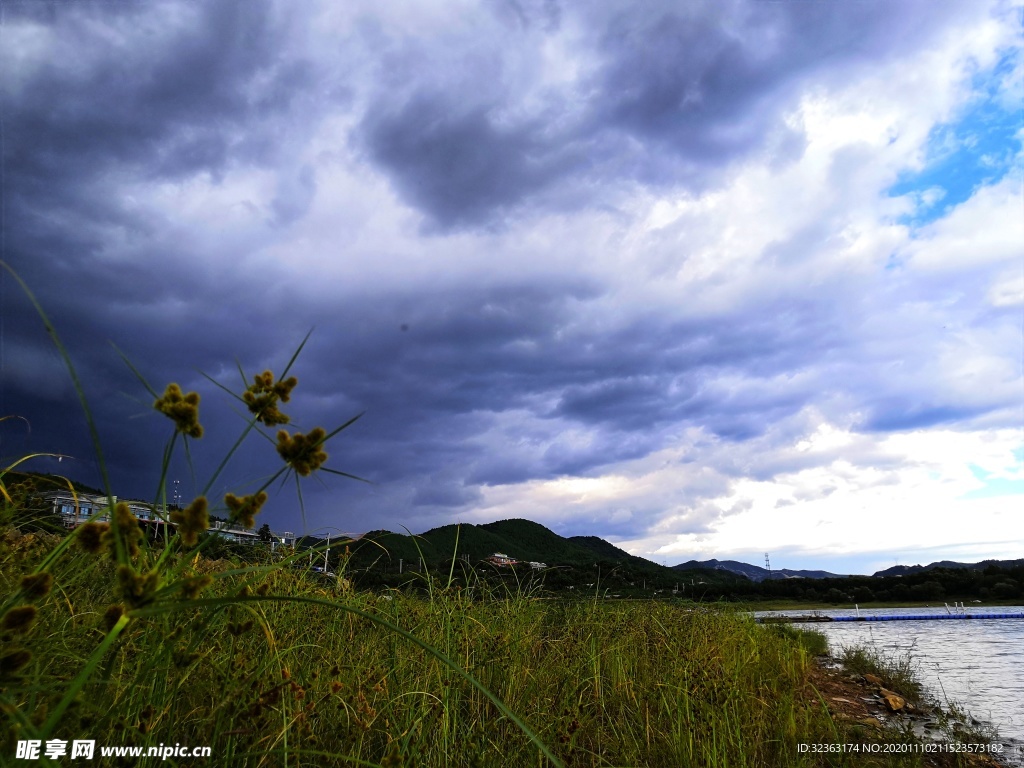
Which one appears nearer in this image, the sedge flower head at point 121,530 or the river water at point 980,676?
the sedge flower head at point 121,530

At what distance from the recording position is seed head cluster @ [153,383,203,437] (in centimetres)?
115

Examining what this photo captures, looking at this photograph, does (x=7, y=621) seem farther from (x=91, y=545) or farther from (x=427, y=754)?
(x=427, y=754)

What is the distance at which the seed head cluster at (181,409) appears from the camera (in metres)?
1.15

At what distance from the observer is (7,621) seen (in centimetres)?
101

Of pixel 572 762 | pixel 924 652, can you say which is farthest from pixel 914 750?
pixel 924 652

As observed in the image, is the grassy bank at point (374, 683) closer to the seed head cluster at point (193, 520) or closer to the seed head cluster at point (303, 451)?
the seed head cluster at point (193, 520)

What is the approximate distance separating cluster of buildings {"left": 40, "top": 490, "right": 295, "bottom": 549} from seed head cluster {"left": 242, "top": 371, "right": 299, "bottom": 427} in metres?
0.23

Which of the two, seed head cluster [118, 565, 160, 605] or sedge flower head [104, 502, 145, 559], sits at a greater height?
sedge flower head [104, 502, 145, 559]

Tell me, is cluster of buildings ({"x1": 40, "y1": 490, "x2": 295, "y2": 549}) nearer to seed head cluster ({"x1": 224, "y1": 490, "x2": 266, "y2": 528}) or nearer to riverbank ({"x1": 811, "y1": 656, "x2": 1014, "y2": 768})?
seed head cluster ({"x1": 224, "y1": 490, "x2": 266, "y2": 528})

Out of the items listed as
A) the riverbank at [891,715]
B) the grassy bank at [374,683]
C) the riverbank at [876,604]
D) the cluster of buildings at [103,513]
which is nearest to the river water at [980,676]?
the riverbank at [891,715]

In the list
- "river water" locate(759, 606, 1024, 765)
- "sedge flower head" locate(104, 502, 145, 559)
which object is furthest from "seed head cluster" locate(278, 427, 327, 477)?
"river water" locate(759, 606, 1024, 765)

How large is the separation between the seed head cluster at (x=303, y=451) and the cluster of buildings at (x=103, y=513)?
0.21 m

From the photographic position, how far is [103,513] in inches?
54.4

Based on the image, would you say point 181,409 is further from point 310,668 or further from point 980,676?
Result: point 980,676
